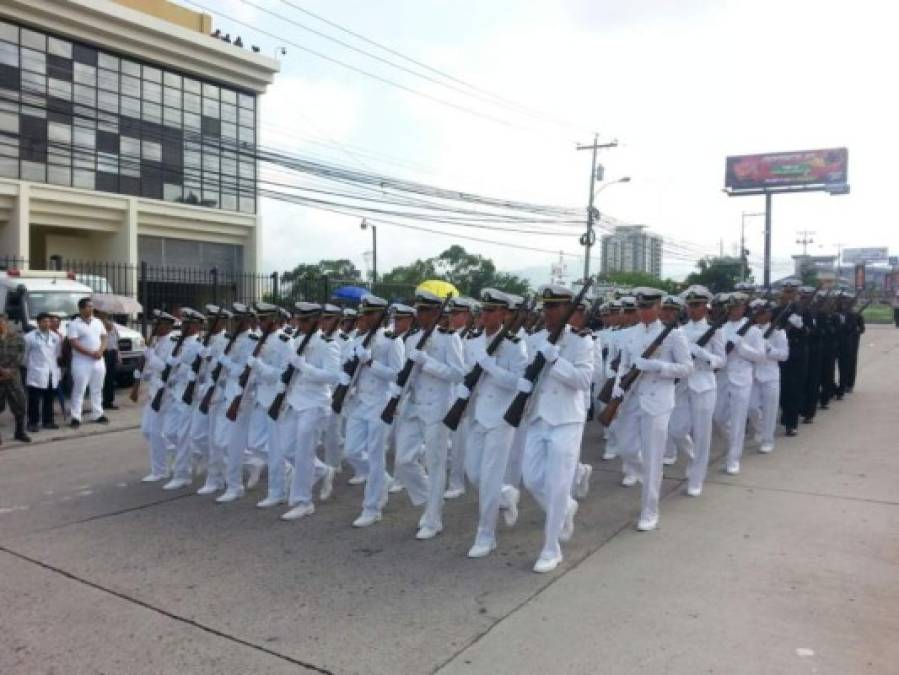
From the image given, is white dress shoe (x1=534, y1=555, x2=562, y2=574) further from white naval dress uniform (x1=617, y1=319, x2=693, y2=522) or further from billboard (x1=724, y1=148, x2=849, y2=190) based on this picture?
billboard (x1=724, y1=148, x2=849, y2=190)

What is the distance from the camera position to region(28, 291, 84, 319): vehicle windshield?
13.5 metres

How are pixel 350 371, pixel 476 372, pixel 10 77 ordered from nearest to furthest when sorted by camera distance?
pixel 476 372, pixel 350 371, pixel 10 77

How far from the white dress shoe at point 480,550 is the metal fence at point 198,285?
10.4m

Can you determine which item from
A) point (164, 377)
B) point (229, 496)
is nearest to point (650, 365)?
point (229, 496)

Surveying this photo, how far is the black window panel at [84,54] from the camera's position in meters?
Result: 25.9

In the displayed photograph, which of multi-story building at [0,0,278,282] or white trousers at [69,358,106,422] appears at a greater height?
multi-story building at [0,0,278,282]

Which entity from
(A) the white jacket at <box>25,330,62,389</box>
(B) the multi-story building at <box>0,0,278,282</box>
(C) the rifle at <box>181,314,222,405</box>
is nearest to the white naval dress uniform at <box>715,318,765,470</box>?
(C) the rifle at <box>181,314,222,405</box>

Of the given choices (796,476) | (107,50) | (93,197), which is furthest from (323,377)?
(107,50)

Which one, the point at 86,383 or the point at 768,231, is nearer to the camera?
the point at 86,383

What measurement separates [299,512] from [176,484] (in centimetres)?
186

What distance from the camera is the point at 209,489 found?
7.25 meters

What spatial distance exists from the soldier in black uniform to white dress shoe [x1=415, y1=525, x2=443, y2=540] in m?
6.02

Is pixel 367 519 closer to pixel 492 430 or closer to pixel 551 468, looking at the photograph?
pixel 492 430

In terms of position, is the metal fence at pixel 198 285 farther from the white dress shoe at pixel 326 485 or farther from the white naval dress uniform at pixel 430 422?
the white naval dress uniform at pixel 430 422
